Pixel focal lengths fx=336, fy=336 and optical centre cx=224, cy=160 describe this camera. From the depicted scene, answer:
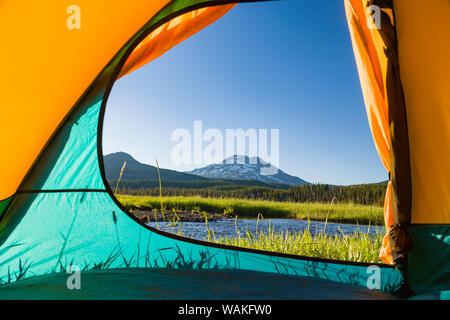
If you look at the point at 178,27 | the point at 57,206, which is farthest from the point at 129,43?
the point at 57,206

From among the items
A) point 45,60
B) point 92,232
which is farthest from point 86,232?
point 45,60

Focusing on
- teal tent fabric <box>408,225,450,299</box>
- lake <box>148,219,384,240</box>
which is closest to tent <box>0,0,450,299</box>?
teal tent fabric <box>408,225,450,299</box>

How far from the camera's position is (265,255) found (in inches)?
54.9

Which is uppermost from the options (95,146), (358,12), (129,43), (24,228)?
(358,12)

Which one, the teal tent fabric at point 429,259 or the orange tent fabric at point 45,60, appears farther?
the orange tent fabric at point 45,60

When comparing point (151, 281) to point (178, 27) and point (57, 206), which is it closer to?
point (57, 206)

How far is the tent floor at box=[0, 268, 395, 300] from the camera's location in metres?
1.10

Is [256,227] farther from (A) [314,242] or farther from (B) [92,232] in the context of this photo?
(B) [92,232]

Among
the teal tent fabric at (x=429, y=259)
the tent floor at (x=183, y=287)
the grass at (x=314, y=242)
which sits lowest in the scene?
the grass at (x=314, y=242)

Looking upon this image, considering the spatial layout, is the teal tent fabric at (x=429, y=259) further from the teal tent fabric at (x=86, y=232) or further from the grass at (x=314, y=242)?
the grass at (x=314, y=242)

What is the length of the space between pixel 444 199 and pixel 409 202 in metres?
0.12

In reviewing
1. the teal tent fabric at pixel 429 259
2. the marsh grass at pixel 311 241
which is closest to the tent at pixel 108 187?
the teal tent fabric at pixel 429 259

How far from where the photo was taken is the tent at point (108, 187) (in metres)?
1.20

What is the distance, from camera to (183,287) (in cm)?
122
